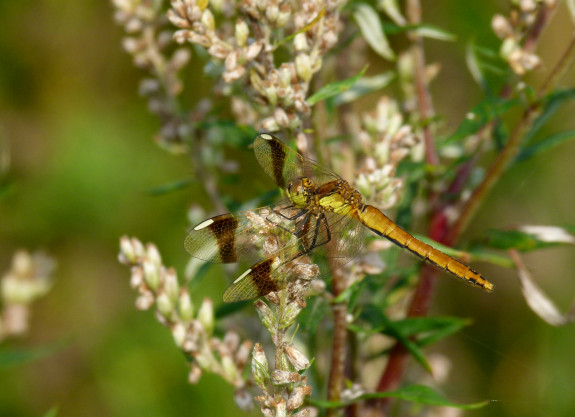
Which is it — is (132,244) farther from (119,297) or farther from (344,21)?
(119,297)

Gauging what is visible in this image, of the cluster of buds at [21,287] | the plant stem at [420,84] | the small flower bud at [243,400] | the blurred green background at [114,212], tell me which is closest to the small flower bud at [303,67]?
the plant stem at [420,84]

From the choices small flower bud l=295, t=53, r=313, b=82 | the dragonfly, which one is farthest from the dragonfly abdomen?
small flower bud l=295, t=53, r=313, b=82

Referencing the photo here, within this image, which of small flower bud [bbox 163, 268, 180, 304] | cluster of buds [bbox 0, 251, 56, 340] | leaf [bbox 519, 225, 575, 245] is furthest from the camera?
cluster of buds [bbox 0, 251, 56, 340]

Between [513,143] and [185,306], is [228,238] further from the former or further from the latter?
[513,143]

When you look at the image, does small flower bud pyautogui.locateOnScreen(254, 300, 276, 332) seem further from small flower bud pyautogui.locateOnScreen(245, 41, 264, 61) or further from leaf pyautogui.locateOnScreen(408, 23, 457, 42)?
leaf pyautogui.locateOnScreen(408, 23, 457, 42)

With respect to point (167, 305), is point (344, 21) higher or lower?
higher

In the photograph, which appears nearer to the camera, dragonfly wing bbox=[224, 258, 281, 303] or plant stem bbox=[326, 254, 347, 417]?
dragonfly wing bbox=[224, 258, 281, 303]

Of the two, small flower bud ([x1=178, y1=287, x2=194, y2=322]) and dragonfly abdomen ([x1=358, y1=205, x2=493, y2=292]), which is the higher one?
small flower bud ([x1=178, y1=287, x2=194, y2=322])

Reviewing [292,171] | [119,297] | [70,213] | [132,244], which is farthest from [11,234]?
[292,171]

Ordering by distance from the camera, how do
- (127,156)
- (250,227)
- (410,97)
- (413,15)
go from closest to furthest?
(250,227), (413,15), (410,97), (127,156)
